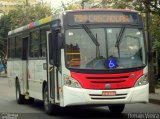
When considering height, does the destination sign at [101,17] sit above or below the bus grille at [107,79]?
above

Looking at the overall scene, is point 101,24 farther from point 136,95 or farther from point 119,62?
point 136,95

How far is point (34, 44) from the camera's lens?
16.3 metres

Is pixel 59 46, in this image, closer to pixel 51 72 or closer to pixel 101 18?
pixel 101 18

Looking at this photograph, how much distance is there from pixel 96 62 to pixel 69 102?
125 centimetres

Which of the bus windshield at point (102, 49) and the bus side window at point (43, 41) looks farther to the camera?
the bus side window at point (43, 41)

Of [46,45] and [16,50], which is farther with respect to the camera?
[16,50]

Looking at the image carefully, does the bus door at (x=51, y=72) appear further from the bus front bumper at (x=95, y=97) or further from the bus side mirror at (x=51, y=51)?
the bus front bumper at (x=95, y=97)

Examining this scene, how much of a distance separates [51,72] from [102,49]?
2110 mm

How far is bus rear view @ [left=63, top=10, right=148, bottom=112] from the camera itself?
1244 centimetres

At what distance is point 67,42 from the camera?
1279 cm

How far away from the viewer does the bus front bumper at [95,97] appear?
40.5 feet

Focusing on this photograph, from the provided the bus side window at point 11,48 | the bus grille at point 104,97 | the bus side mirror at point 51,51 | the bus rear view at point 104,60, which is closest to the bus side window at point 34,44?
the bus side mirror at point 51,51

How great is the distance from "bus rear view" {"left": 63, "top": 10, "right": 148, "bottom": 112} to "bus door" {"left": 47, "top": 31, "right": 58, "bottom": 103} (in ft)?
3.66

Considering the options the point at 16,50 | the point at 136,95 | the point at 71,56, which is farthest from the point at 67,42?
the point at 16,50
